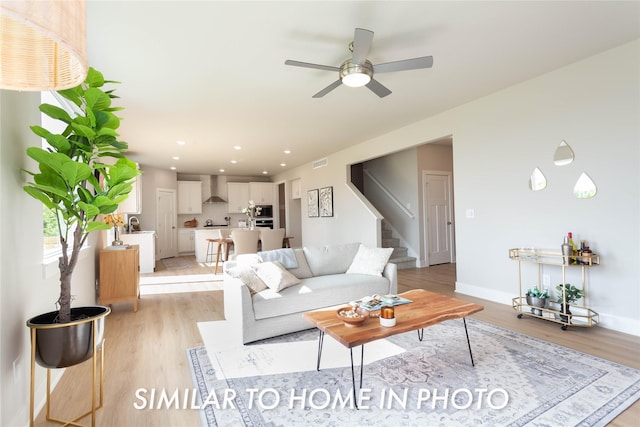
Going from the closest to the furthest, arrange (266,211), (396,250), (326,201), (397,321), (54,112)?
1. (54,112)
2. (397,321)
3. (396,250)
4. (326,201)
5. (266,211)

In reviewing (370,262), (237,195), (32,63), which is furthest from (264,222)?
(32,63)

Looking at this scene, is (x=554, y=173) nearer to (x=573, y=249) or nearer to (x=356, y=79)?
(x=573, y=249)

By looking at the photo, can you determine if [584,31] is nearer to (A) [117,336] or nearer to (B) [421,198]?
(B) [421,198]

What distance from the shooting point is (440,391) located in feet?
6.63

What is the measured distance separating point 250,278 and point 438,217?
5248 millimetres

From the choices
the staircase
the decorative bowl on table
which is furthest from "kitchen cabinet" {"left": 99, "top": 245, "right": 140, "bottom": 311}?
the staircase

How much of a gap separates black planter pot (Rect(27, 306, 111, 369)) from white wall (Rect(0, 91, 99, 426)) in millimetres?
151

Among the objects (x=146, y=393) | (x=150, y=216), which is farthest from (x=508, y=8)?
(x=150, y=216)

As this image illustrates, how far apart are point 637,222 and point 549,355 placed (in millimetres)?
1551

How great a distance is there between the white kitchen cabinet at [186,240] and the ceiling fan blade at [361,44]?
27.5ft

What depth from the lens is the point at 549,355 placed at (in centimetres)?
249

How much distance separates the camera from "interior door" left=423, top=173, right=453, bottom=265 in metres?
6.81

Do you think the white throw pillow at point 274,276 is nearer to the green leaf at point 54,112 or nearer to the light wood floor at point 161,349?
the light wood floor at point 161,349

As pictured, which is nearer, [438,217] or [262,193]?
[438,217]
